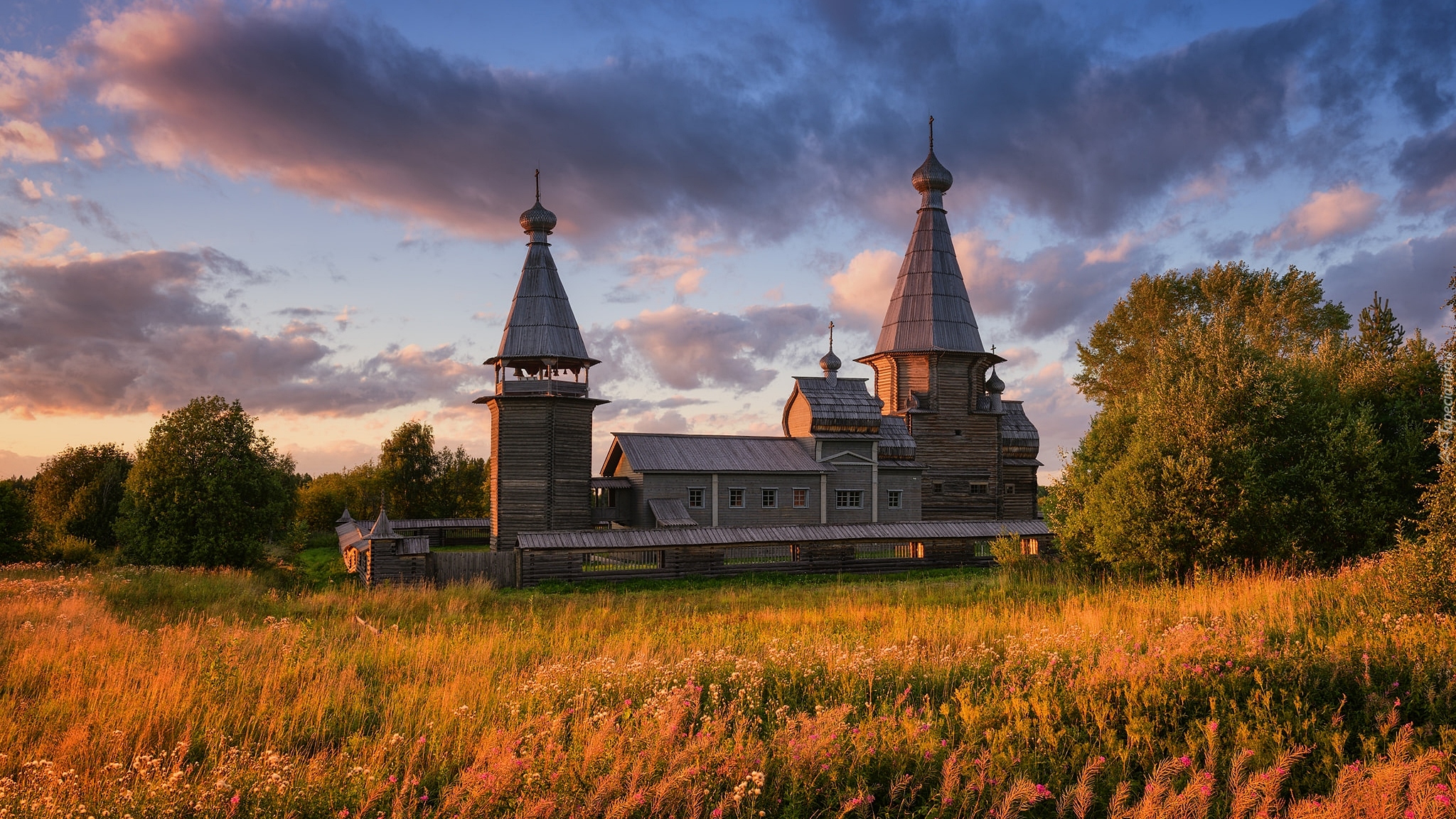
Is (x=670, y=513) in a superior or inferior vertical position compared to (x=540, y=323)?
inferior

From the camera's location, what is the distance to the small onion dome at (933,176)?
36531 mm

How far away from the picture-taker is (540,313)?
28578mm

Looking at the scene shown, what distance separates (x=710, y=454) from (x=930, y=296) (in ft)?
40.8

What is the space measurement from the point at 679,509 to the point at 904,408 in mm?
11678

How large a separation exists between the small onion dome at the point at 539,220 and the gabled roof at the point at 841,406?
12014 millimetres

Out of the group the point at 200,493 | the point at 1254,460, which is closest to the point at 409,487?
the point at 200,493

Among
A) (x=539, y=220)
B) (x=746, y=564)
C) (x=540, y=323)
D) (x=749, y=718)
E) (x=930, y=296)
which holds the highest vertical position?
(x=539, y=220)

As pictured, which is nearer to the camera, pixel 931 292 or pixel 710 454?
pixel 710 454

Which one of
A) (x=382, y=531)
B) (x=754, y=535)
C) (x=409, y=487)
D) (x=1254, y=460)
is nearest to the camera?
(x=1254, y=460)

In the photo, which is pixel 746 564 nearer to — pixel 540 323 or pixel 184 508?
pixel 540 323

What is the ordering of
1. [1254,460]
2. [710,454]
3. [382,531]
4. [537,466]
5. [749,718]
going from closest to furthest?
[749,718] < [1254,460] < [382,531] < [537,466] < [710,454]

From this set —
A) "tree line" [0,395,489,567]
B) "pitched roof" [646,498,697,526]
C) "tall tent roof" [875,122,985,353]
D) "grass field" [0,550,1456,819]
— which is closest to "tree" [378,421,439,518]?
"tree line" [0,395,489,567]

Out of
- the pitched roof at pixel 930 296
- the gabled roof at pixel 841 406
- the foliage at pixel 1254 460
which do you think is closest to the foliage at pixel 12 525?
the gabled roof at pixel 841 406

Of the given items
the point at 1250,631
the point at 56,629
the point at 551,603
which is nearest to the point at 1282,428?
the point at 1250,631
